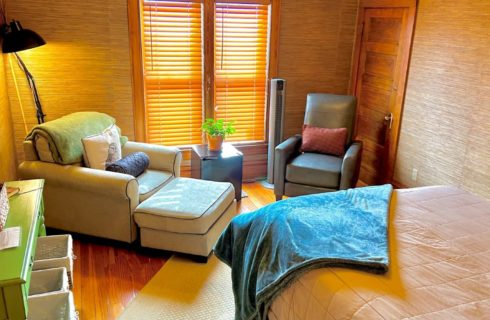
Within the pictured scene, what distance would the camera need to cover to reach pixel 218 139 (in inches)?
151

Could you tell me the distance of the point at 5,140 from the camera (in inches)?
124

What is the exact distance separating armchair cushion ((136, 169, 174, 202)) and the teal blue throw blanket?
1022 mm

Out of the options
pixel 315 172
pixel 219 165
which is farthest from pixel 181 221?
pixel 315 172

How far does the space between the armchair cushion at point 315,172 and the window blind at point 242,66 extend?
0.91 m

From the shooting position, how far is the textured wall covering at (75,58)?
347 cm

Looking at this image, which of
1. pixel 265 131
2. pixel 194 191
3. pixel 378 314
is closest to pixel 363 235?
pixel 378 314

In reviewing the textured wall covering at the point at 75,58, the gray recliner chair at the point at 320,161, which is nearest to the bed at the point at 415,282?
the gray recliner chair at the point at 320,161

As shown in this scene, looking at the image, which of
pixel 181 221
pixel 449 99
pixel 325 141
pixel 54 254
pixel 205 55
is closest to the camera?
pixel 54 254

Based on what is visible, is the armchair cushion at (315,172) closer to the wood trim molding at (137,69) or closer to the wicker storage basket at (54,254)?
the wood trim molding at (137,69)

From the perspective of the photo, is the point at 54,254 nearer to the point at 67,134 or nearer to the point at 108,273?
the point at 108,273

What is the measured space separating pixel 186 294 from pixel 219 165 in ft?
4.66

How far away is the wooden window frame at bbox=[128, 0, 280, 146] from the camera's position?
374 cm

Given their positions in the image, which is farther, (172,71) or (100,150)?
(172,71)

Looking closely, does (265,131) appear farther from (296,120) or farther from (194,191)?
(194,191)
